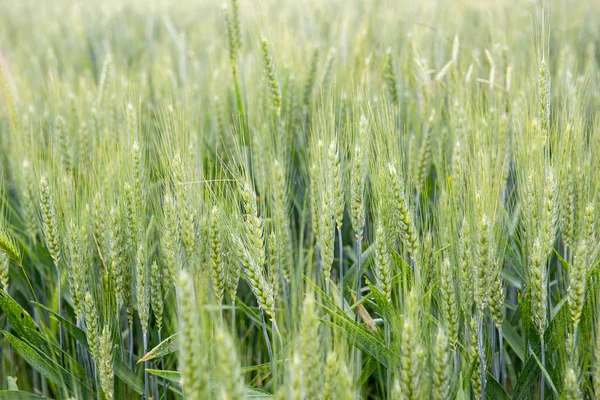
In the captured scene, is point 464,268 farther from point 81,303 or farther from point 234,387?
point 81,303

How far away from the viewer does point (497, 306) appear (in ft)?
4.04

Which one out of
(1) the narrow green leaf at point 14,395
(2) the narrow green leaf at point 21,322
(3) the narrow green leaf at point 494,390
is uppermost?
(2) the narrow green leaf at point 21,322

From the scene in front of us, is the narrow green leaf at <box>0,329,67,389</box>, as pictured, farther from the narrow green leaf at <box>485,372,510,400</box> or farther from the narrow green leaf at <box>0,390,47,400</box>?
the narrow green leaf at <box>485,372,510,400</box>

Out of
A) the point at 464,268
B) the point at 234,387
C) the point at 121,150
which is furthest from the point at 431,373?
the point at 121,150

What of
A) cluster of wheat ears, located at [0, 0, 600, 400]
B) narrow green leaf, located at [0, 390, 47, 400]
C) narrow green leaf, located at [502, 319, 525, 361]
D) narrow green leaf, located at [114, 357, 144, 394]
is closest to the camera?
cluster of wheat ears, located at [0, 0, 600, 400]

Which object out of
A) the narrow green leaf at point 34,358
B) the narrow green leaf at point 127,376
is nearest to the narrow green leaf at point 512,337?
the narrow green leaf at point 127,376

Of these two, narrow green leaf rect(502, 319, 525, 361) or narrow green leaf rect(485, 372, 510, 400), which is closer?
narrow green leaf rect(485, 372, 510, 400)

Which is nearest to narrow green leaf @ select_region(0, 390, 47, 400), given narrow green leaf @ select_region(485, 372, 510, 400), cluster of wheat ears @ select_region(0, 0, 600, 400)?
A: cluster of wheat ears @ select_region(0, 0, 600, 400)

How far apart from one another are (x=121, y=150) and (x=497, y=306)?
0.99 m

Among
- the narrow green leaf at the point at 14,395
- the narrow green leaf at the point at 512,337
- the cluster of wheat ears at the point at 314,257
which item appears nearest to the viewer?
the cluster of wheat ears at the point at 314,257

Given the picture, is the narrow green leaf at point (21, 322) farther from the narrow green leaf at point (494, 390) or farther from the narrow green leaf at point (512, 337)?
the narrow green leaf at point (512, 337)

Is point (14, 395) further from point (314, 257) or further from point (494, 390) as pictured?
point (494, 390)

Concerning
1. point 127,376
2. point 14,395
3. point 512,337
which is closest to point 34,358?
point 14,395

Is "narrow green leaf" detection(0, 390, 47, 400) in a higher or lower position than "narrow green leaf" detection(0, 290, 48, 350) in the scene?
lower
